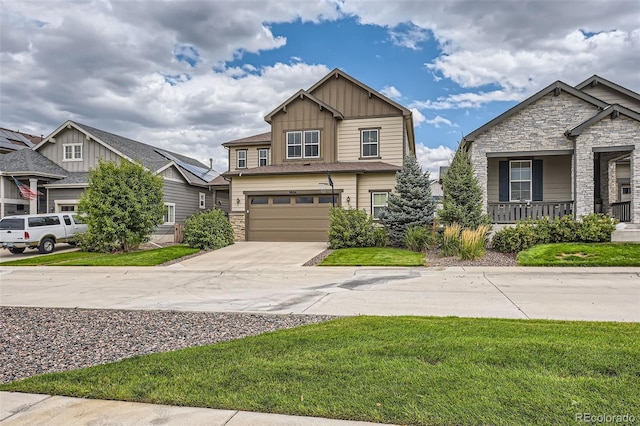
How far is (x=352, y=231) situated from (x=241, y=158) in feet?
39.1

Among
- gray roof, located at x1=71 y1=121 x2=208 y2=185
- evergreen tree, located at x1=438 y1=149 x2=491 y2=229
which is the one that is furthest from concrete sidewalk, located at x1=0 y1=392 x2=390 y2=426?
gray roof, located at x1=71 y1=121 x2=208 y2=185

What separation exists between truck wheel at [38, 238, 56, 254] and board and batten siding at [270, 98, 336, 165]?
36.7 feet

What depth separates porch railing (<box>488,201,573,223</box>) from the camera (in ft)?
55.9

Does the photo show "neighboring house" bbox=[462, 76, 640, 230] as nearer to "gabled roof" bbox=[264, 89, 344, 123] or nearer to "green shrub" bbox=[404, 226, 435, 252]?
"green shrub" bbox=[404, 226, 435, 252]

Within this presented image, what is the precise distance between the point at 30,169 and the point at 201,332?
21.3 metres

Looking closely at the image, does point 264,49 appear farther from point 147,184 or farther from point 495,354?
point 495,354

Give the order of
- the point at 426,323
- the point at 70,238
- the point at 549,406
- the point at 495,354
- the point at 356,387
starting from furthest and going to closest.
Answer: the point at 70,238 → the point at 426,323 → the point at 495,354 → the point at 356,387 → the point at 549,406

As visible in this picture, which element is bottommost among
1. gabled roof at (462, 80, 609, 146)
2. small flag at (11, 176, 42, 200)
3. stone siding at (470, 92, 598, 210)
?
small flag at (11, 176, 42, 200)

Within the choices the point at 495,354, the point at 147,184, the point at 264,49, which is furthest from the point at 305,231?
the point at 495,354

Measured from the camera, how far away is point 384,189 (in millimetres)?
20828

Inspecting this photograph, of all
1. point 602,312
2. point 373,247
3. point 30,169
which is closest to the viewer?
point 602,312

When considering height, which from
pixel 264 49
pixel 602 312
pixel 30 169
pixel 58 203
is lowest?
pixel 602 312

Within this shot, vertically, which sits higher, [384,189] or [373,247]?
[384,189]

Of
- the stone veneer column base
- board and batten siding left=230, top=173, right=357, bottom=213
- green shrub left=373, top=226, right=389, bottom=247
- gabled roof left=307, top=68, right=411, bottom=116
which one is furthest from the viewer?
the stone veneer column base
